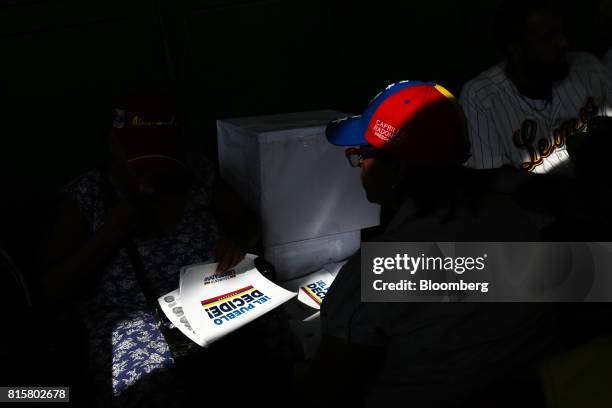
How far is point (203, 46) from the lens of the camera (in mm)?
3105

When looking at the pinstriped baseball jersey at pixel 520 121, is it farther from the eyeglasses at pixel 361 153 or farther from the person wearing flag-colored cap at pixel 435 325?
the person wearing flag-colored cap at pixel 435 325

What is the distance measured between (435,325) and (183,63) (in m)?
2.27

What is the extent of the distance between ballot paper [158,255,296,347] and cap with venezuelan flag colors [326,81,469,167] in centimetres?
77

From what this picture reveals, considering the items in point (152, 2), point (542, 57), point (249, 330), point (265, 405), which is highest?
point (152, 2)

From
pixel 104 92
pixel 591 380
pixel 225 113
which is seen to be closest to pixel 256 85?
pixel 225 113

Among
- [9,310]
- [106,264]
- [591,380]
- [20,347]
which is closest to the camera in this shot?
[591,380]

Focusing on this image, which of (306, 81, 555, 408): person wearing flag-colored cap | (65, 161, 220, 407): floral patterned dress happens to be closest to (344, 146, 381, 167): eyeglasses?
(306, 81, 555, 408): person wearing flag-colored cap

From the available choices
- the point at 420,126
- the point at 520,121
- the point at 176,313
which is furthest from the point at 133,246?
the point at 520,121

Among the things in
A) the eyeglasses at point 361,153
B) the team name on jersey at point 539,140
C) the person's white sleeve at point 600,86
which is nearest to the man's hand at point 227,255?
the eyeglasses at point 361,153

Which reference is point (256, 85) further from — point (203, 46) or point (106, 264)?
point (106, 264)

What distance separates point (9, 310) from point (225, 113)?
1.65 meters

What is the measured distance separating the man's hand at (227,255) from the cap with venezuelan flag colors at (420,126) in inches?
33.2

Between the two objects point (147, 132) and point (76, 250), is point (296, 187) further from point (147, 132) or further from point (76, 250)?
point (76, 250)

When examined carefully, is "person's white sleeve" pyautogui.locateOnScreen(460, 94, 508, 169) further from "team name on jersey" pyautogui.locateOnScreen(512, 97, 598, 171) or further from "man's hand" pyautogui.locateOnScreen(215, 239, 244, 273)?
"man's hand" pyautogui.locateOnScreen(215, 239, 244, 273)
